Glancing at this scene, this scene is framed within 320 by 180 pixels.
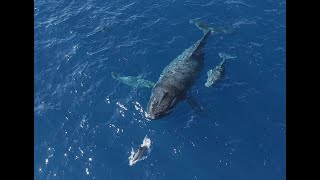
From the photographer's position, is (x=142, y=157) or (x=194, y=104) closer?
(x=142, y=157)

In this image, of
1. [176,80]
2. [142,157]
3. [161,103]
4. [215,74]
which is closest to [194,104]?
[176,80]

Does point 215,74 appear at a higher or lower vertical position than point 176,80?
lower

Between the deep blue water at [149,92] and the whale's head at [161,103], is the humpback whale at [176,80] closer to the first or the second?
the whale's head at [161,103]

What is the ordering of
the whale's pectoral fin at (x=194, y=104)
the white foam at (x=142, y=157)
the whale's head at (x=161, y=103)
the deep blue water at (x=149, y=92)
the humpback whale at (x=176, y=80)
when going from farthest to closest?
the whale's pectoral fin at (x=194, y=104) → the humpback whale at (x=176, y=80) → the whale's head at (x=161, y=103) → the deep blue water at (x=149, y=92) → the white foam at (x=142, y=157)

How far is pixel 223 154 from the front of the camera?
24719 millimetres

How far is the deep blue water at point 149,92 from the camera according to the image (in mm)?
24594

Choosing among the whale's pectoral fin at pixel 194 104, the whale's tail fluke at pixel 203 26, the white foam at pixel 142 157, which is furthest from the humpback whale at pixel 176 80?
the white foam at pixel 142 157

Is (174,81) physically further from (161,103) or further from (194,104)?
(161,103)

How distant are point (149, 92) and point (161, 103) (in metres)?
3.67

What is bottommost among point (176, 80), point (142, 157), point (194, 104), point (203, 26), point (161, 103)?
point (142, 157)

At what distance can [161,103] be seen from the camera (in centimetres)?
2566

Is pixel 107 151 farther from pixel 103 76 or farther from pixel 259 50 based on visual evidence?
pixel 259 50

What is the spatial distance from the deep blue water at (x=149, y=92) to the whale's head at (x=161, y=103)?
52.7 inches
